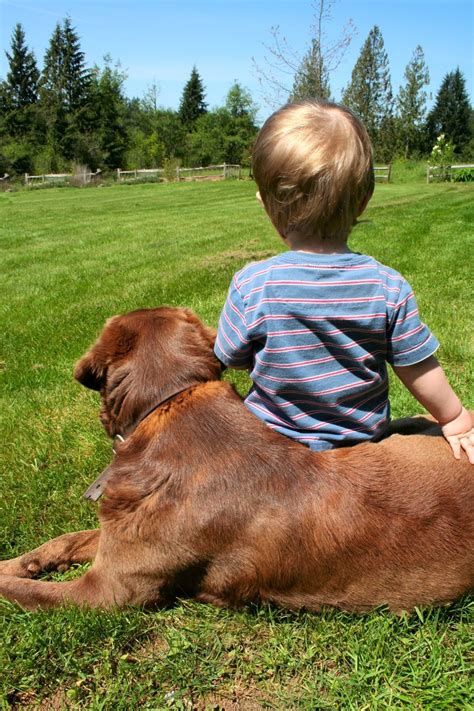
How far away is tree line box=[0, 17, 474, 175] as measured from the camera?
6122cm

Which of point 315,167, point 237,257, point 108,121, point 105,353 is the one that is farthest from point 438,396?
point 108,121

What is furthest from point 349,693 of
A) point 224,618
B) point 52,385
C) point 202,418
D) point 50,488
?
point 52,385

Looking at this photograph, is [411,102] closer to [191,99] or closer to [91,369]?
[191,99]

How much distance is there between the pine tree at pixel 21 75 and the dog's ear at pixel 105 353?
80.5 m

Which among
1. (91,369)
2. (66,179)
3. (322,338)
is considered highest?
(66,179)

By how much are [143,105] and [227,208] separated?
68515 millimetres

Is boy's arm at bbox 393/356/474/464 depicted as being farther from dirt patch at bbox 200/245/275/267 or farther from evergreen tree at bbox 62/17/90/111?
→ evergreen tree at bbox 62/17/90/111

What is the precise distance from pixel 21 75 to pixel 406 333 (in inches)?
3301

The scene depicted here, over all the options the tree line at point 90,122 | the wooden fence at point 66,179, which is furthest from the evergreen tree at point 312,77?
the tree line at point 90,122

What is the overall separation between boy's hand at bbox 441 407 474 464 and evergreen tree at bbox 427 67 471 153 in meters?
73.5

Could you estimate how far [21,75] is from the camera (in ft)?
241

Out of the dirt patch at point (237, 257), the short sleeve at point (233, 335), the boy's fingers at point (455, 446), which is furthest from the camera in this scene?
the dirt patch at point (237, 257)

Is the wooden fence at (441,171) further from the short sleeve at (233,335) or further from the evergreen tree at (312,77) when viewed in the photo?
the short sleeve at (233,335)

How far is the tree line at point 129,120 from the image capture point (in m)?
61.2
